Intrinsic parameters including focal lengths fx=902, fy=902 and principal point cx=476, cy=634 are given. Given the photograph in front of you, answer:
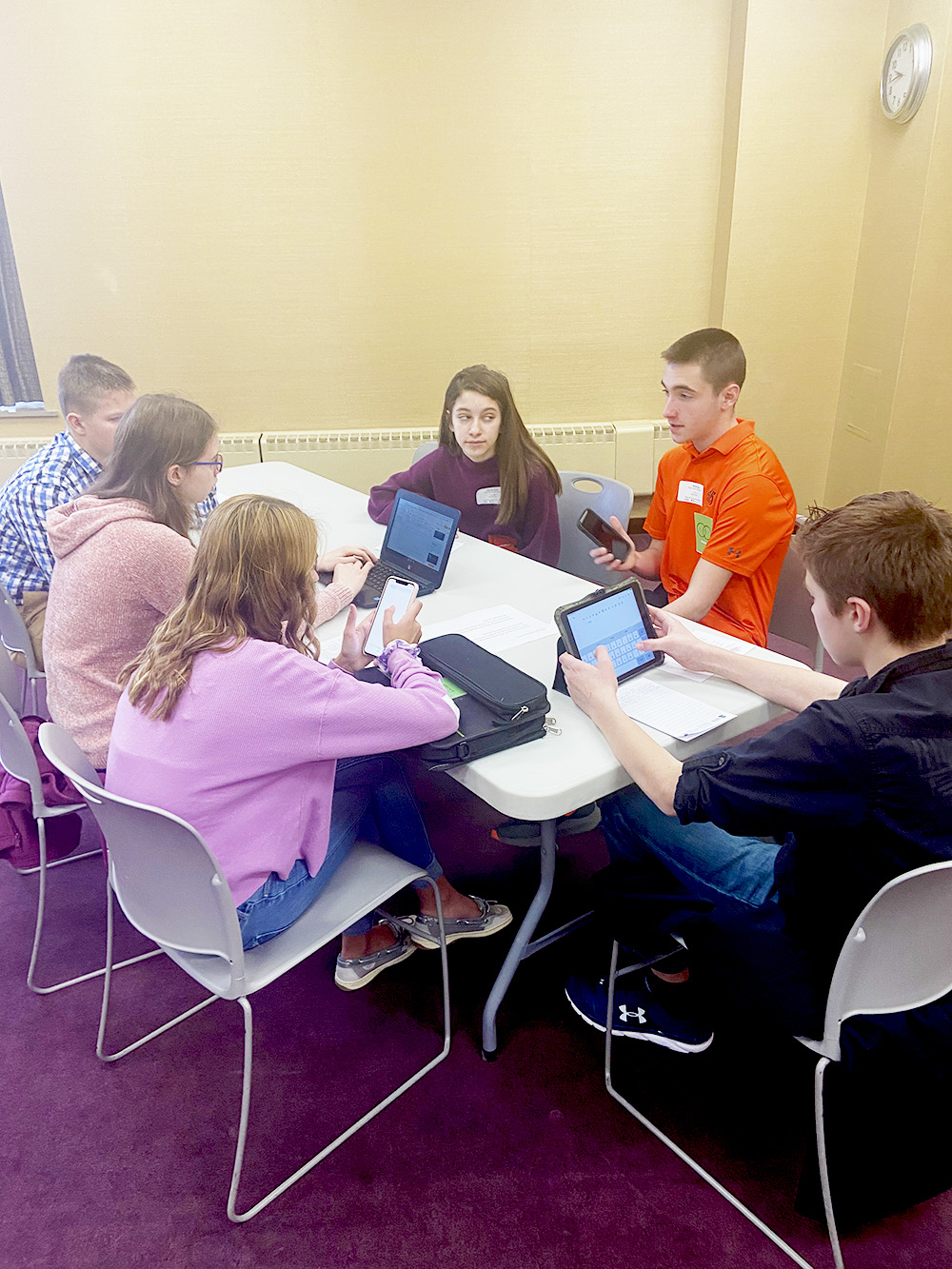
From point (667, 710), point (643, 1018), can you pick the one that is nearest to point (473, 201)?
point (667, 710)

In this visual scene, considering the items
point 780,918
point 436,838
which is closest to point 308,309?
point 436,838

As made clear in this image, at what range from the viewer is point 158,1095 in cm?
177

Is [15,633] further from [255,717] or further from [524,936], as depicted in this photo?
[524,936]

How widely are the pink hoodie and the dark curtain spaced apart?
2773 mm

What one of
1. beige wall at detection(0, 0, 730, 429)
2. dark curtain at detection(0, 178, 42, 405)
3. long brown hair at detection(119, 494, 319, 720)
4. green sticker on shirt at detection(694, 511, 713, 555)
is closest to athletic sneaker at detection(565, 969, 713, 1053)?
long brown hair at detection(119, 494, 319, 720)

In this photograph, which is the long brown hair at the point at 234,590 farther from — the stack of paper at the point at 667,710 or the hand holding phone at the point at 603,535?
the hand holding phone at the point at 603,535

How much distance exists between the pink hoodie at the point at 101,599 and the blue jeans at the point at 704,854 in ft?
3.42

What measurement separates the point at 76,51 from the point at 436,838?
11.8 feet

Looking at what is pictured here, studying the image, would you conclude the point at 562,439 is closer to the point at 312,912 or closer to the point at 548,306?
the point at 548,306

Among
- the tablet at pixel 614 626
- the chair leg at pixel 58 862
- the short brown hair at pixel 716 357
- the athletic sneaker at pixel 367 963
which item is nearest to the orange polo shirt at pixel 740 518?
the short brown hair at pixel 716 357

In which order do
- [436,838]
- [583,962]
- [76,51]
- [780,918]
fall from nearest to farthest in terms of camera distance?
[780,918]
[583,962]
[436,838]
[76,51]

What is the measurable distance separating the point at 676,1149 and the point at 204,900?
969 millimetres

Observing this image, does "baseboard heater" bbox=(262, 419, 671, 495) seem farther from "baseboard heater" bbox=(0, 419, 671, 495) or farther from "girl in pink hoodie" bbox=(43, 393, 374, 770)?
"girl in pink hoodie" bbox=(43, 393, 374, 770)

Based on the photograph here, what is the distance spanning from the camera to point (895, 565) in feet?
4.24
